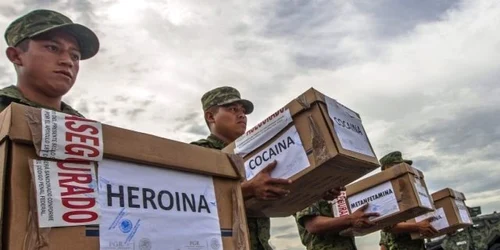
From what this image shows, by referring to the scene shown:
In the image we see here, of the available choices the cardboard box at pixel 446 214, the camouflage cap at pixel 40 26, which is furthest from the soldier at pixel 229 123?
the cardboard box at pixel 446 214

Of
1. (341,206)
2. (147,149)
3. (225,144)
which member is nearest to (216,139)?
(225,144)

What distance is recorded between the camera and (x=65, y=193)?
47.3 inches

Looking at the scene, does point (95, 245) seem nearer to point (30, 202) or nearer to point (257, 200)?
point (30, 202)

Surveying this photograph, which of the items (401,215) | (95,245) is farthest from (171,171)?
(401,215)

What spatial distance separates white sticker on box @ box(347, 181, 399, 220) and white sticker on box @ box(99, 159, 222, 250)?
7.90 ft

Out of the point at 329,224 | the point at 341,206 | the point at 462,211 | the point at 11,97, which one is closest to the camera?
the point at 11,97

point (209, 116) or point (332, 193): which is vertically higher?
point (209, 116)

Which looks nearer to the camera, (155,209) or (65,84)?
(155,209)

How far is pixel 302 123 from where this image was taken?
7.13 feet

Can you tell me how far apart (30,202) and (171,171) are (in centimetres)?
46

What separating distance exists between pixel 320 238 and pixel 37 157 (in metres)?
2.74

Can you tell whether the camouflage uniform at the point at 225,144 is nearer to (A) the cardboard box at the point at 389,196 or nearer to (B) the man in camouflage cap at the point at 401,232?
(A) the cardboard box at the point at 389,196

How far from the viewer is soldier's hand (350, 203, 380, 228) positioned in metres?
3.42

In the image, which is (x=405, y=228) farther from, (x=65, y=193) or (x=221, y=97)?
(x=65, y=193)
